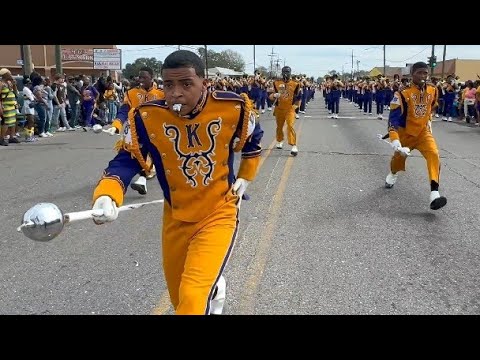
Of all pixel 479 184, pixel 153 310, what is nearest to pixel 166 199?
pixel 153 310

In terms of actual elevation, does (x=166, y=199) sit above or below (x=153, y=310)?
above

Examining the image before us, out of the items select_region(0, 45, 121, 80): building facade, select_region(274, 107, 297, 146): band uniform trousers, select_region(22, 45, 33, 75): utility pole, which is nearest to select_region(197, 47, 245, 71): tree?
select_region(0, 45, 121, 80): building facade

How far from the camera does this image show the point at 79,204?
7426 millimetres

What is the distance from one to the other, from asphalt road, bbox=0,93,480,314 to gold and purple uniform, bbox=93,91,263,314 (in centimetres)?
100

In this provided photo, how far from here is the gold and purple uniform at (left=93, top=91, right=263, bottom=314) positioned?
312cm

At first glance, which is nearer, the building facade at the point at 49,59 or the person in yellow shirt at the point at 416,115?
the person in yellow shirt at the point at 416,115

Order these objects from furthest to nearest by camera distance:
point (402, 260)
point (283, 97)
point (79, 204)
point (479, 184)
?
point (283, 97), point (479, 184), point (79, 204), point (402, 260)

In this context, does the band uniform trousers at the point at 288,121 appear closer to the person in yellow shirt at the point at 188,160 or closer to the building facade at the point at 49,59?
the person in yellow shirt at the point at 188,160

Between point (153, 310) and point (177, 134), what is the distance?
4.99 feet

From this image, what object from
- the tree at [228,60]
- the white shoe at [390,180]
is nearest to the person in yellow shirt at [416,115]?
the white shoe at [390,180]

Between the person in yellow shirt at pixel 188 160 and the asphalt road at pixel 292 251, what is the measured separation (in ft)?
3.27

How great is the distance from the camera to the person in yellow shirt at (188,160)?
3010mm

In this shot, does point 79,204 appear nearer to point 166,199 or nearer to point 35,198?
point 35,198

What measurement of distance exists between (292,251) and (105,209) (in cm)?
290
